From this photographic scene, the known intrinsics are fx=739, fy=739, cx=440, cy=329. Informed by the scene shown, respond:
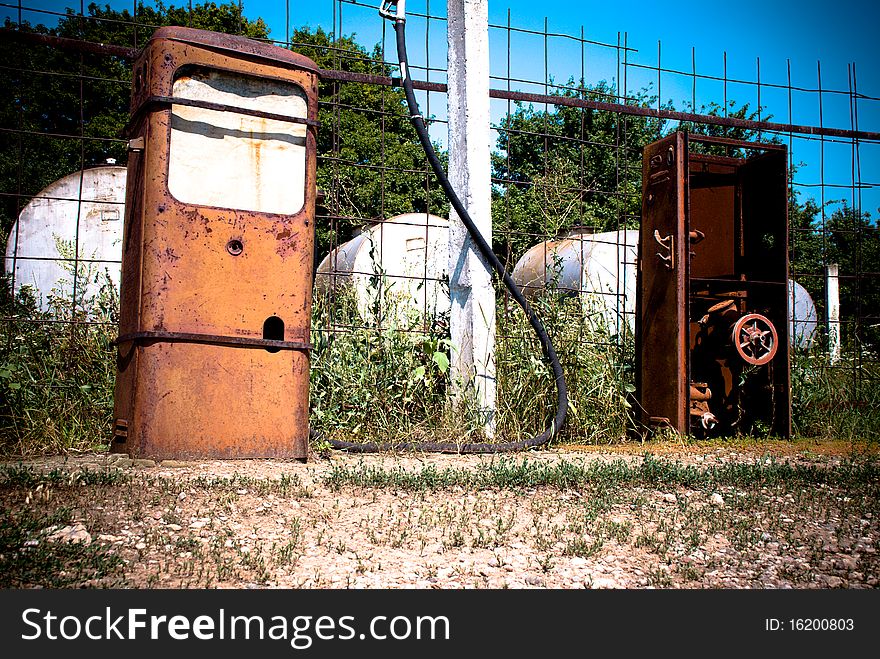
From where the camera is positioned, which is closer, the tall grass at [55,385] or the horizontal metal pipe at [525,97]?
the tall grass at [55,385]

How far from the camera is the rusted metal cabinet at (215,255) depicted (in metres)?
4.09

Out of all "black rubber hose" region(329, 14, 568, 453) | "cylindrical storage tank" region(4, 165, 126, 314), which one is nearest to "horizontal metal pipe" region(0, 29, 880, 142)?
"black rubber hose" region(329, 14, 568, 453)

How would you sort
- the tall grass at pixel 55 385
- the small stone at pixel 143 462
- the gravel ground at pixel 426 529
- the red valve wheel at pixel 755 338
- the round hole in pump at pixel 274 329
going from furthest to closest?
the red valve wheel at pixel 755 338, the tall grass at pixel 55 385, the round hole in pump at pixel 274 329, the small stone at pixel 143 462, the gravel ground at pixel 426 529

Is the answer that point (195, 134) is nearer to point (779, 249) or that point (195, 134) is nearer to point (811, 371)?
point (779, 249)

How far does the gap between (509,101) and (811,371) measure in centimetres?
391

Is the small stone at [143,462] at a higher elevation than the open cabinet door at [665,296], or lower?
lower

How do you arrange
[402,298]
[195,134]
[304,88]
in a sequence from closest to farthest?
[195,134]
[304,88]
[402,298]

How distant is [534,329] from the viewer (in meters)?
5.63

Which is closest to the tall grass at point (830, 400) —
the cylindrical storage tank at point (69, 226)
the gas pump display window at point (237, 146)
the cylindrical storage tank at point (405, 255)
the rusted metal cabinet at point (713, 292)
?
the rusted metal cabinet at point (713, 292)

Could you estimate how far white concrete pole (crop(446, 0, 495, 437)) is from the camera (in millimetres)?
5617

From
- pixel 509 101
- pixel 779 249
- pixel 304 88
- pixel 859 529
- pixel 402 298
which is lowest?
pixel 859 529

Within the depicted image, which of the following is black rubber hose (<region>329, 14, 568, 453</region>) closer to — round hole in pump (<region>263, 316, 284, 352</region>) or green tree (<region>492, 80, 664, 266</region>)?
round hole in pump (<region>263, 316, 284, 352</region>)

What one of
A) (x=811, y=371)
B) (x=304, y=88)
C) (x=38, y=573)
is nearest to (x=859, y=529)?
(x=38, y=573)

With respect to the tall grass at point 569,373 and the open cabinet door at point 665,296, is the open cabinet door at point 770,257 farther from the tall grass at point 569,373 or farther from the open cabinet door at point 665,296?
the tall grass at point 569,373
